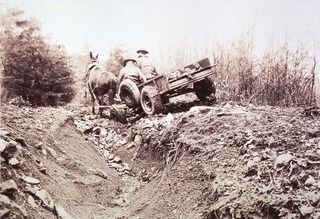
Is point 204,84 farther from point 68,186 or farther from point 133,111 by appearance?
point 68,186

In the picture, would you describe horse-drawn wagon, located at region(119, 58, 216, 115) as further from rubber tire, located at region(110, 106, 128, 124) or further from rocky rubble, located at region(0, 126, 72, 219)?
rocky rubble, located at region(0, 126, 72, 219)

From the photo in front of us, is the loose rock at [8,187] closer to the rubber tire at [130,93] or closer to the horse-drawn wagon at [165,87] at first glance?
the horse-drawn wagon at [165,87]

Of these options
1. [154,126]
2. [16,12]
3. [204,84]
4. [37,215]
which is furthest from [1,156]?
[16,12]

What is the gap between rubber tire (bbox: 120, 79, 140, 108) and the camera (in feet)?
21.4

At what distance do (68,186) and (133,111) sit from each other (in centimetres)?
372

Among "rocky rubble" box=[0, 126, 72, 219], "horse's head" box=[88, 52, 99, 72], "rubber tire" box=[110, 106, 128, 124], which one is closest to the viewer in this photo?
"rocky rubble" box=[0, 126, 72, 219]

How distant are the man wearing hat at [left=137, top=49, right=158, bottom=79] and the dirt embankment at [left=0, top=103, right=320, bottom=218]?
253cm

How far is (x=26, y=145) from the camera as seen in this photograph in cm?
364

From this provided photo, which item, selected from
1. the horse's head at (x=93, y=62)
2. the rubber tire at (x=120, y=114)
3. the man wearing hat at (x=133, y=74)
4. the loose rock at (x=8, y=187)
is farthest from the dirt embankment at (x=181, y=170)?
the horse's head at (x=93, y=62)

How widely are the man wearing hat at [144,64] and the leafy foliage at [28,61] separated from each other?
8.11 feet

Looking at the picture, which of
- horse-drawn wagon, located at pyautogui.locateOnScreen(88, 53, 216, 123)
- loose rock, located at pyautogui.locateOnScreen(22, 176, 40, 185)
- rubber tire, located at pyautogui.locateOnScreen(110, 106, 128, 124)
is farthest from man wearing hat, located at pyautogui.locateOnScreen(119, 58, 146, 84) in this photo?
loose rock, located at pyautogui.locateOnScreen(22, 176, 40, 185)

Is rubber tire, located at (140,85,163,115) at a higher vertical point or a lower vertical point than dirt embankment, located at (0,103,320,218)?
higher

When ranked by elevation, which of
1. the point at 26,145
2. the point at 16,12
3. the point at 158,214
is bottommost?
the point at 158,214

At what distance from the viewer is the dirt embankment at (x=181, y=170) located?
8.24ft
